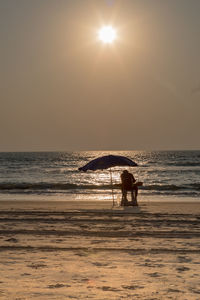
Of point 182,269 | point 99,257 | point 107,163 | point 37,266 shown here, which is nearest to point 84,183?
point 107,163

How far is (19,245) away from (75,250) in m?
1.19

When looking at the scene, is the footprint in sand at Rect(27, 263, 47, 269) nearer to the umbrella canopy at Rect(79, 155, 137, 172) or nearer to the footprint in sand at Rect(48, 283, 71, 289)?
the footprint in sand at Rect(48, 283, 71, 289)

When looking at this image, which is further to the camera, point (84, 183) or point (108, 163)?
point (84, 183)

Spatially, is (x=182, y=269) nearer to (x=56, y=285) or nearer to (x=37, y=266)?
(x=56, y=285)

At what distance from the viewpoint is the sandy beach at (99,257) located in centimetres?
602

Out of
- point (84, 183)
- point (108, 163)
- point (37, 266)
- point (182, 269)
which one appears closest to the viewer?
point (182, 269)

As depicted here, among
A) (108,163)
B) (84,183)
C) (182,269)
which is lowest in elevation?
(84,183)

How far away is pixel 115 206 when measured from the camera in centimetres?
1752

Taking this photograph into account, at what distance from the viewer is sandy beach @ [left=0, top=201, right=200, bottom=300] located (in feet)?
19.7

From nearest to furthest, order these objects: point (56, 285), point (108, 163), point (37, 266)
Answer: point (56, 285), point (37, 266), point (108, 163)

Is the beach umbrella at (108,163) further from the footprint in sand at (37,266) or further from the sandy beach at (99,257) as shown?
the footprint in sand at (37,266)

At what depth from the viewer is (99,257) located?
26.1 feet

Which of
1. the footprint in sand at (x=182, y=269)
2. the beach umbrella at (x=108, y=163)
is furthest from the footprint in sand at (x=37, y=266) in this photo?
the beach umbrella at (x=108, y=163)

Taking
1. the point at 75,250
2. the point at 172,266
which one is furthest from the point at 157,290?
the point at 75,250
